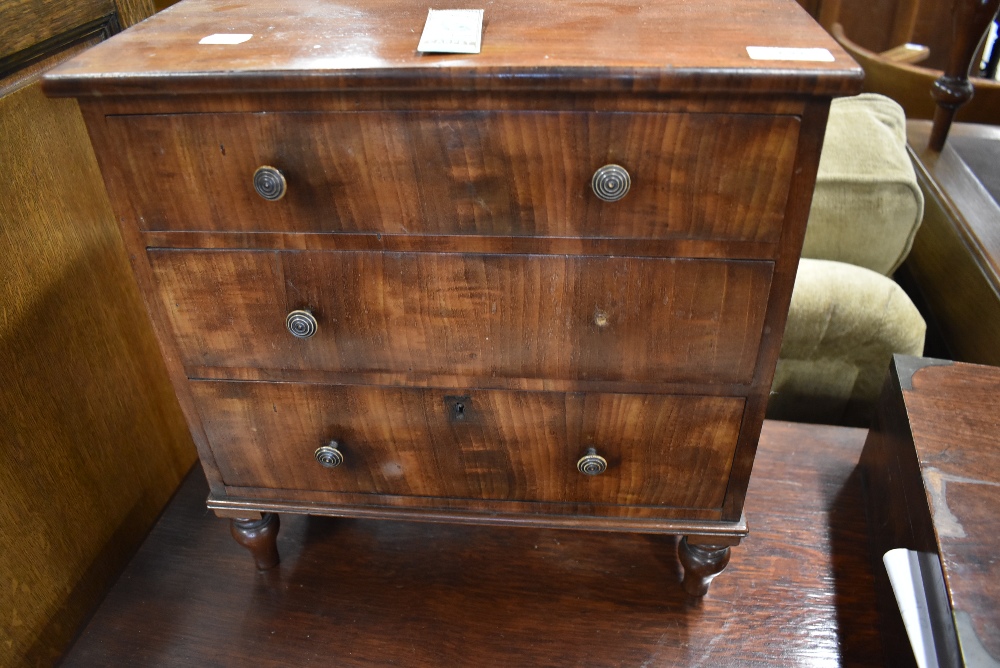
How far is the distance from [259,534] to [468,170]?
65cm

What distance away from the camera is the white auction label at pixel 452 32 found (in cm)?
69

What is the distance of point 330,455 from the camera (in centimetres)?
93

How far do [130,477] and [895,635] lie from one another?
3.64ft

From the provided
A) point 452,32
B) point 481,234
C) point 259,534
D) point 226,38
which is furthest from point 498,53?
point 259,534

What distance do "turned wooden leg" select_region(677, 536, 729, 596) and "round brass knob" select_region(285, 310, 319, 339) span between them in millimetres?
566

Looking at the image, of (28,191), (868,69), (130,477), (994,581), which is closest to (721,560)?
(994,581)

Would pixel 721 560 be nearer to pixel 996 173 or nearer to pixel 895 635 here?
pixel 895 635

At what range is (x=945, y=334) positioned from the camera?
1437 mm

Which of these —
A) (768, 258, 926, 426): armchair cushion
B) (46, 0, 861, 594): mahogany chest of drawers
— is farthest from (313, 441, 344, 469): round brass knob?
(768, 258, 926, 426): armchair cushion

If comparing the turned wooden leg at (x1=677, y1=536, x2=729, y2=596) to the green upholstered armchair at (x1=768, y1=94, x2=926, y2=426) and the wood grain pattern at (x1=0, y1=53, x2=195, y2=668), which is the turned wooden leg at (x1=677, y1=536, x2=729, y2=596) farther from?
the wood grain pattern at (x1=0, y1=53, x2=195, y2=668)

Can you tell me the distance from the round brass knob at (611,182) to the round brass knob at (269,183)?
0.30m

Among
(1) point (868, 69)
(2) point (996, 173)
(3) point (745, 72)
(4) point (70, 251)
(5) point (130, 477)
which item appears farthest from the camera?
(1) point (868, 69)

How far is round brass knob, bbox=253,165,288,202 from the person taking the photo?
72 cm

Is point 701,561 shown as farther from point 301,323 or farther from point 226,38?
point 226,38
